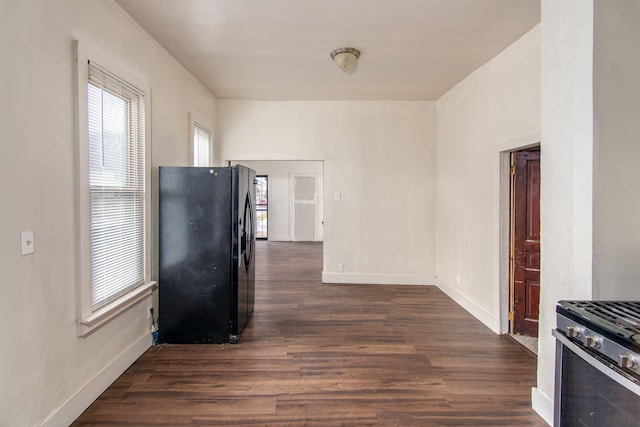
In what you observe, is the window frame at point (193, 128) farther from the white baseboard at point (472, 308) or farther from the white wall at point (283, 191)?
the white wall at point (283, 191)

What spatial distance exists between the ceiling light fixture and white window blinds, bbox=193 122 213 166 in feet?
6.29

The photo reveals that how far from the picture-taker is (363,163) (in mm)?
5195

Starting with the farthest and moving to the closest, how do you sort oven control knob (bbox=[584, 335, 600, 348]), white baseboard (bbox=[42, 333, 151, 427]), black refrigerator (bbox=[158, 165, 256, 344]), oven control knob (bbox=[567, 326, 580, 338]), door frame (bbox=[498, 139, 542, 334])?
door frame (bbox=[498, 139, 542, 334]) → black refrigerator (bbox=[158, 165, 256, 344]) → white baseboard (bbox=[42, 333, 151, 427]) → oven control knob (bbox=[567, 326, 580, 338]) → oven control knob (bbox=[584, 335, 600, 348])

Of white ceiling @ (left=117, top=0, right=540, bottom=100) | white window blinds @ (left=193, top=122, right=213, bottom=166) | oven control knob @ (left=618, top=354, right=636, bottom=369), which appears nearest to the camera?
oven control knob @ (left=618, top=354, right=636, bottom=369)

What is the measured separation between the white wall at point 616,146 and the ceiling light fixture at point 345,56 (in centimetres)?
196

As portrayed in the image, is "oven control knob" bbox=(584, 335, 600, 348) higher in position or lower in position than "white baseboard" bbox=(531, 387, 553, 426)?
higher

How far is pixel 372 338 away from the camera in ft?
10.6

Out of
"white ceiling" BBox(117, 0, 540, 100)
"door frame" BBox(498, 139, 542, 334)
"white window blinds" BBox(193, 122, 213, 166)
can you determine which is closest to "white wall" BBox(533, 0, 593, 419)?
"white ceiling" BBox(117, 0, 540, 100)

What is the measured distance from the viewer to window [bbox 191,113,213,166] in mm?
4113

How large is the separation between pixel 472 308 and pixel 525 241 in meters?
1.06

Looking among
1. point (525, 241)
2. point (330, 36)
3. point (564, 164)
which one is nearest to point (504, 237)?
point (525, 241)

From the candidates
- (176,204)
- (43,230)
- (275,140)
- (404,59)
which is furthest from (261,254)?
(43,230)

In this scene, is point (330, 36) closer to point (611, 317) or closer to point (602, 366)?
point (611, 317)

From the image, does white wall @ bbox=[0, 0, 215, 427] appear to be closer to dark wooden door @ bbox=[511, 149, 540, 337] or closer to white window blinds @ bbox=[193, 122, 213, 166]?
white window blinds @ bbox=[193, 122, 213, 166]
